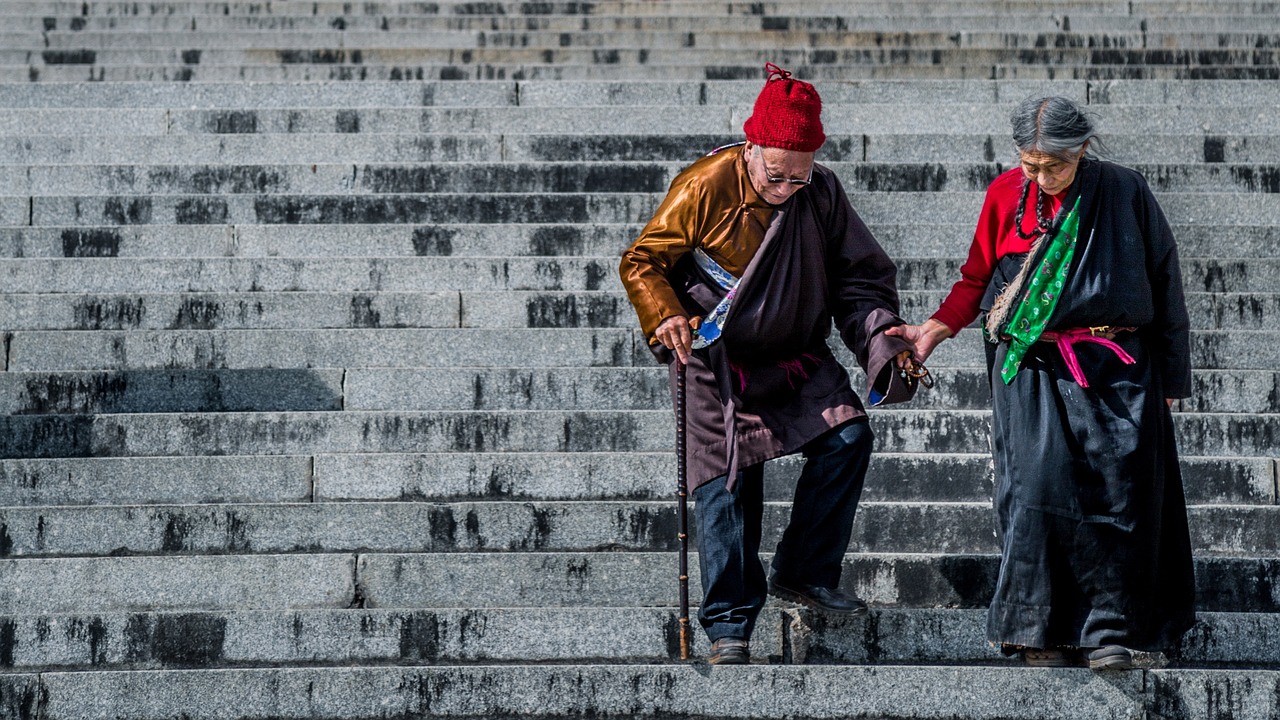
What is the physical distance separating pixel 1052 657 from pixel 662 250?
1538 mm

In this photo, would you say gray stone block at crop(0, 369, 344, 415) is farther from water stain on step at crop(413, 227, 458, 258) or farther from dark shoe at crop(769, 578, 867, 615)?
dark shoe at crop(769, 578, 867, 615)

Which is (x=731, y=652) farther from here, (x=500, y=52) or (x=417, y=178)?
(x=500, y=52)

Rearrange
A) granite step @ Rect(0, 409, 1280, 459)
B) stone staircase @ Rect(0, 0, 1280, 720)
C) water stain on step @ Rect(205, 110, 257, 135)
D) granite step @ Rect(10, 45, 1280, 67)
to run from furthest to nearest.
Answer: granite step @ Rect(10, 45, 1280, 67) → water stain on step @ Rect(205, 110, 257, 135) → granite step @ Rect(0, 409, 1280, 459) → stone staircase @ Rect(0, 0, 1280, 720)

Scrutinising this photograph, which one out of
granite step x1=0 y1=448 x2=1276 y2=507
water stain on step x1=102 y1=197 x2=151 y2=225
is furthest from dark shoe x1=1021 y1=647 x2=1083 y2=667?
water stain on step x1=102 y1=197 x2=151 y2=225

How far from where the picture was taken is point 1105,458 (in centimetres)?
433

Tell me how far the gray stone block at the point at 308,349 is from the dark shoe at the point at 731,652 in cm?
218

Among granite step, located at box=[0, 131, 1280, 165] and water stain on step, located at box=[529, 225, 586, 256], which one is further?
granite step, located at box=[0, 131, 1280, 165]

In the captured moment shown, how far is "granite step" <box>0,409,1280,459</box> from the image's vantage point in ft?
19.5

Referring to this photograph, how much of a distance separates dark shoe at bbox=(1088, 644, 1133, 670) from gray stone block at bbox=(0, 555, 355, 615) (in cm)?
226

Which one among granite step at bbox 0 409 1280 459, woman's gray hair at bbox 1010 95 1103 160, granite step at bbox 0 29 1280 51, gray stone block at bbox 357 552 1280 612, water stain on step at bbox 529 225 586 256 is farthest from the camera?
granite step at bbox 0 29 1280 51

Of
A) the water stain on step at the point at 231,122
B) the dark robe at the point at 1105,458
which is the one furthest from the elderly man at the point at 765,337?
the water stain on step at the point at 231,122

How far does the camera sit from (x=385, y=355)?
21.4 feet

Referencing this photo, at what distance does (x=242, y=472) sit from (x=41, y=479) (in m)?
0.69

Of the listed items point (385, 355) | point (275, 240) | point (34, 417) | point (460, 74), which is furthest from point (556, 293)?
point (460, 74)
